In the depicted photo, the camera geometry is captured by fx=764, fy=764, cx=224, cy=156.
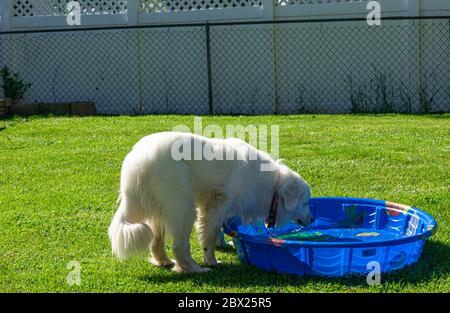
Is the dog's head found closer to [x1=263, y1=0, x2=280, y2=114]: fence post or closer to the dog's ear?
the dog's ear

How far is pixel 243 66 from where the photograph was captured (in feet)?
42.1

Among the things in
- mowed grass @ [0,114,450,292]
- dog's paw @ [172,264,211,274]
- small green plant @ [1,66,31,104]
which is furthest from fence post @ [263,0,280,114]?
dog's paw @ [172,264,211,274]

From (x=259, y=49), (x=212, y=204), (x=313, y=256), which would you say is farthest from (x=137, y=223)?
(x=259, y=49)

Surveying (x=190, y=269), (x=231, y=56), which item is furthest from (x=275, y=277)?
(x=231, y=56)

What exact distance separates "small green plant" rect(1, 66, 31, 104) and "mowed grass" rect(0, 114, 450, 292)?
173 centimetres

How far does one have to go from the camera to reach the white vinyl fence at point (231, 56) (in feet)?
40.4

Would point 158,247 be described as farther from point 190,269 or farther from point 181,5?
point 181,5

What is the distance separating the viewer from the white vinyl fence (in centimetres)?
1230

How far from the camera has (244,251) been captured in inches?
195

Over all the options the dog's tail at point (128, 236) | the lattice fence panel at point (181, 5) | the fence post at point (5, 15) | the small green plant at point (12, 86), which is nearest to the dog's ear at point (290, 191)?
the dog's tail at point (128, 236)

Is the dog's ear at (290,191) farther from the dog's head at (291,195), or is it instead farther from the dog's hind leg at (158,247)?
the dog's hind leg at (158,247)

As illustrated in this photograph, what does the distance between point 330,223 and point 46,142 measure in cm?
475

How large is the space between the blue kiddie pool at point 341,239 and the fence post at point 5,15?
9409 millimetres
